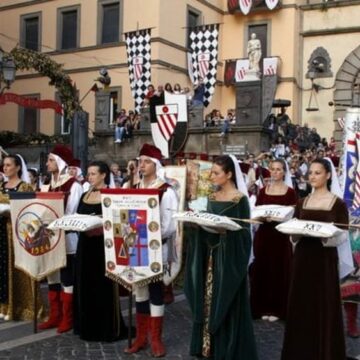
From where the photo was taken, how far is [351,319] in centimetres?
664

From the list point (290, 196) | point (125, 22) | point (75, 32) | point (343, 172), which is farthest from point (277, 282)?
point (75, 32)

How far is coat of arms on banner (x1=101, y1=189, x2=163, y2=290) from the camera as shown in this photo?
5590 millimetres

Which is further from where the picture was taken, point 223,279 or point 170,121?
point 170,121

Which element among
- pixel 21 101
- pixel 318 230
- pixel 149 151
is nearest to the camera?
pixel 318 230

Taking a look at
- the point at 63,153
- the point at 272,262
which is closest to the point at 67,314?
the point at 63,153

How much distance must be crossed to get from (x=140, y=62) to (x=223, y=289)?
16.5 meters

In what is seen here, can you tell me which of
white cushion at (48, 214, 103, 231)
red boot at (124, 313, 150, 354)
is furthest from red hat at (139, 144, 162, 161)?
red boot at (124, 313, 150, 354)

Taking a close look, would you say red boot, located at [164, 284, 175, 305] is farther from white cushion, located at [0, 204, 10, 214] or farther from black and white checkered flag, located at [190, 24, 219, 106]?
black and white checkered flag, located at [190, 24, 219, 106]

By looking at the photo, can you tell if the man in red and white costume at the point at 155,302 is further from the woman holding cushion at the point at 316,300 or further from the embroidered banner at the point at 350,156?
the embroidered banner at the point at 350,156

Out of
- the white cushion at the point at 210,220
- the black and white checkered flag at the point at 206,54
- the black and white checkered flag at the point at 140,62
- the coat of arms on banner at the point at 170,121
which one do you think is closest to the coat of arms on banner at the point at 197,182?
the coat of arms on banner at the point at 170,121

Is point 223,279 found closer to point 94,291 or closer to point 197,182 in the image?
A: point 94,291

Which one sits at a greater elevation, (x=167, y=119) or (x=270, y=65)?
(x=270, y=65)

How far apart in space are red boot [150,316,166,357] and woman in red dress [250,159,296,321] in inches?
76.1

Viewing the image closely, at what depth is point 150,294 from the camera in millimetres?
5805
